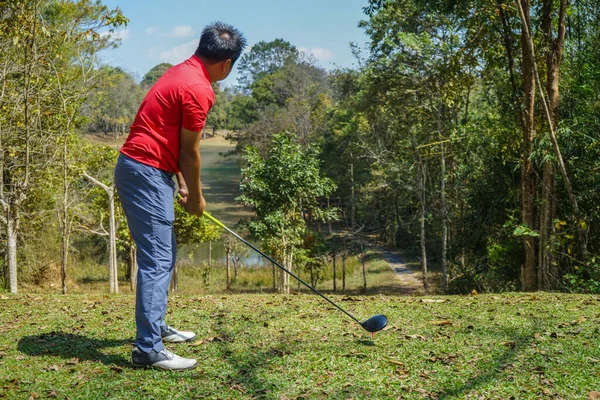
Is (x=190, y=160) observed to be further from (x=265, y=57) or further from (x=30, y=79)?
(x=265, y=57)

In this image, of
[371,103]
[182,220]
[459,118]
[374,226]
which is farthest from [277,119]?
[182,220]

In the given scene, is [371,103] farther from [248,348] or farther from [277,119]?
[248,348]

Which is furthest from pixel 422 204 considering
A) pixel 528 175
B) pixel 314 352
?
pixel 314 352

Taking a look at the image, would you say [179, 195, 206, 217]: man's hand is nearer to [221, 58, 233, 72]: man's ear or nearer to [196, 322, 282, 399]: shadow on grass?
[221, 58, 233, 72]: man's ear

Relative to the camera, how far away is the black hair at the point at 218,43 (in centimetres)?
422

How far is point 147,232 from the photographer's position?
162 inches

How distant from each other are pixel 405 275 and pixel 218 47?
32.3m

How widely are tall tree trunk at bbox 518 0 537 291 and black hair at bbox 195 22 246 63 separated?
25.4ft

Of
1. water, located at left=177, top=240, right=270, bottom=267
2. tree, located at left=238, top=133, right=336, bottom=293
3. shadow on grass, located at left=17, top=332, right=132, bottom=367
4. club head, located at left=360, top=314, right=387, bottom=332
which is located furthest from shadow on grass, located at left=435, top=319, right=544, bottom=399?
water, located at left=177, top=240, right=270, bottom=267

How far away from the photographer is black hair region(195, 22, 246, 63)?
4223 mm

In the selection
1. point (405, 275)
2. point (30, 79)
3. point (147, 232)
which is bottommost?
point (405, 275)

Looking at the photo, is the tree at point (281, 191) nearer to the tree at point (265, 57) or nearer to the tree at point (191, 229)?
the tree at point (191, 229)

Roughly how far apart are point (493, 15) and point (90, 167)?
49.5ft

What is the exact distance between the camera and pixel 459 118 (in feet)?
103
